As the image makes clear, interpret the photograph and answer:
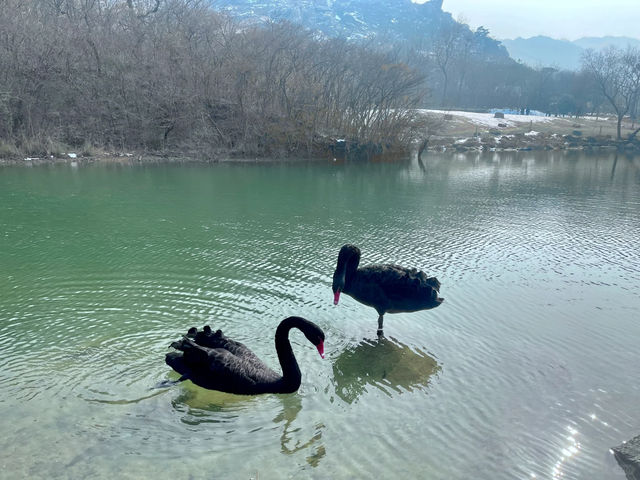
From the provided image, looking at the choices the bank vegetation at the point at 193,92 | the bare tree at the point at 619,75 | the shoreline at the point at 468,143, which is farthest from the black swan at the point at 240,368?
the bare tree at the point at 619,75

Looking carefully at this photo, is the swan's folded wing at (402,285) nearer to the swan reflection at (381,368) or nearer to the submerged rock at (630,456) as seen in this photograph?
the swan reflection at (381,368)

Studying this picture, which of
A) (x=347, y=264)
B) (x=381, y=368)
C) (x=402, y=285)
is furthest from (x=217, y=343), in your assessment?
(x=402, y=285)

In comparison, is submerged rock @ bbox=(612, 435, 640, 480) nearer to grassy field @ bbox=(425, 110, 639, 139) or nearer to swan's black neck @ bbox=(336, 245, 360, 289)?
swan's black neck @ bbox=(336, 245, 360, 289)

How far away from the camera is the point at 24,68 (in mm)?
30266

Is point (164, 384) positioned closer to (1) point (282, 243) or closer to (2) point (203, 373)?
(2) point (203, 373)

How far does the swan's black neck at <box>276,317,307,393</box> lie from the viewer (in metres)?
4.90

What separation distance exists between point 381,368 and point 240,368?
6.37ft

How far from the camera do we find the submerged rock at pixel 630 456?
13.6ft

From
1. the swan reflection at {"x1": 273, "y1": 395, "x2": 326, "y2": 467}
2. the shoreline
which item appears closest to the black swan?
the swan reflection at {"x1": 273, "y1": 395, "x2": 326, "y2": 467}

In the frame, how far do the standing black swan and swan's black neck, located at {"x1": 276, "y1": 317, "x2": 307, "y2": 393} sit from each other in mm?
1526

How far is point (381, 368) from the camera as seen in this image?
5996 millimetres

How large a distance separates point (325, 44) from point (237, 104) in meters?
11.5

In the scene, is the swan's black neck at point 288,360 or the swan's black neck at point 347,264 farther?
the swan's black neck at point 347,264

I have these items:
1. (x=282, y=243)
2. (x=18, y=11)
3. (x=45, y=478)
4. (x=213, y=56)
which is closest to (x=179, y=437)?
(x=45, y=478)
